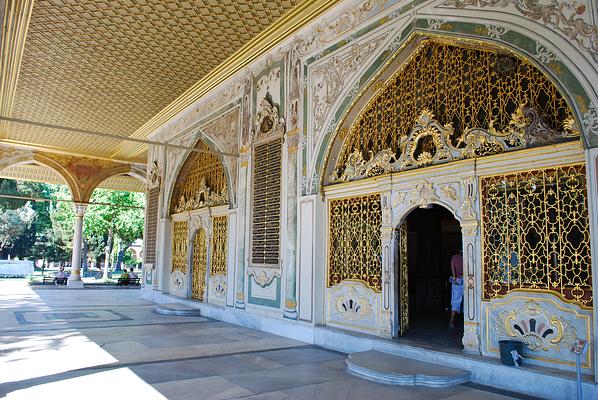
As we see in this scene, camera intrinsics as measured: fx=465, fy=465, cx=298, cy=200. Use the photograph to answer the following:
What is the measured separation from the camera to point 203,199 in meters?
8.76

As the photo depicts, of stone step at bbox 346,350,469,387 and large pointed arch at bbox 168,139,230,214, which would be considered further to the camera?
large pointed arch at bbox 168,139,230,214

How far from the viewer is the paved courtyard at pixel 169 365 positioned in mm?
3311

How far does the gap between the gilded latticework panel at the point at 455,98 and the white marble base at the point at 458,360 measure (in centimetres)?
173

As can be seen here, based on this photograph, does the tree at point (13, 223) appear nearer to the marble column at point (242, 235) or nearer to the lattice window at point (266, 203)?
the marble column at point (242, 235)

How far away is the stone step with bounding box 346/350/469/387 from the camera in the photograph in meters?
3.61

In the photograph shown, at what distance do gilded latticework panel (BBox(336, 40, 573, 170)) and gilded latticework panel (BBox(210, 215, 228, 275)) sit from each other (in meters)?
3.20

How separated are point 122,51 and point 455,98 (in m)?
4.95

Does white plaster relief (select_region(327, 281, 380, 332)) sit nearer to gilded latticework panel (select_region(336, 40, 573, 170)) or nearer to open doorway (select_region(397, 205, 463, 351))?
gilded latticework panel (select_region(336, 40, 573, 170))

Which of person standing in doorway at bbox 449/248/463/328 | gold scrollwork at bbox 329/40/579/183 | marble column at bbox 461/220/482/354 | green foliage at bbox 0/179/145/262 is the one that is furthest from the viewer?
green foliage at bbox 0/179/145/262

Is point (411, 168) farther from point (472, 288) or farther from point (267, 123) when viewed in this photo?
point (267, 123)

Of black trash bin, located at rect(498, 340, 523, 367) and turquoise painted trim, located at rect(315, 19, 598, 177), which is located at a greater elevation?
turquoise painted trim, located at rect(315, 19, 598, 177)

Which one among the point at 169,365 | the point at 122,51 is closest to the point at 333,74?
the point at 122,51

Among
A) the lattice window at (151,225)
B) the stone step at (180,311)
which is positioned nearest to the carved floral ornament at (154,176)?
the lattice window at (151,225)

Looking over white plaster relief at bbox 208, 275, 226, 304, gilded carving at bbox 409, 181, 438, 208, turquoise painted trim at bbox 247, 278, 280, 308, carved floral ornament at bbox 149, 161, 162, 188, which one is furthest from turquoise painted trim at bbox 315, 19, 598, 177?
carved floral ornament at bbox 149, 161, 162, 188
